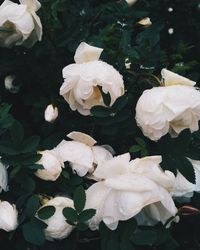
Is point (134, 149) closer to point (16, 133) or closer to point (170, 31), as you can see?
point (16, 133)

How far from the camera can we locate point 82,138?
131 centimetres

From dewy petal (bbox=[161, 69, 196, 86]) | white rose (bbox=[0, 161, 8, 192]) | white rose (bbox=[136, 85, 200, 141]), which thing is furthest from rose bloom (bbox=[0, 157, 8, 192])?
dewy petal (bbox=[161, 69, 196, 86])

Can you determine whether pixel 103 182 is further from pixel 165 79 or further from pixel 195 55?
pixel 195 55

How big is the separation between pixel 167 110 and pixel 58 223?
13.2 inches

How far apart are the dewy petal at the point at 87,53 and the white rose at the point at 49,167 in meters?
0.24

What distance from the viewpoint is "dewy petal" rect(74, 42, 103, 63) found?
A: 1.32 m

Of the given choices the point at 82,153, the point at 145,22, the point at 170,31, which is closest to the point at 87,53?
the point at 82,153

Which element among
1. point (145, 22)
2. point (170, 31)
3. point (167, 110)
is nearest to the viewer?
point (167, 110)

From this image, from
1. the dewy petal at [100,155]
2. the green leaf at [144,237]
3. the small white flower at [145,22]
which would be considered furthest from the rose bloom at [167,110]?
the small white flower at [145,22]

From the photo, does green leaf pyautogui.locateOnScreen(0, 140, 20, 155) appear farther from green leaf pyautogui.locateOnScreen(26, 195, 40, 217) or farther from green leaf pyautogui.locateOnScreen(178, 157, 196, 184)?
green leaf pyautogui.locateOnScreen(178, 157, 196, 184)

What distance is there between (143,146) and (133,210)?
0.78 ft

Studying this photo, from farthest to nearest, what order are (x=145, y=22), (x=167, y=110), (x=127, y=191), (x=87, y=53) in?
(x=145, y=22) → (x=87, y=53) → (x=167, y=110) → (x=127, y=191)

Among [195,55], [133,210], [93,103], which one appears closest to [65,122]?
[93,103]

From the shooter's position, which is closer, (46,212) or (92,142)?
(46,212)
